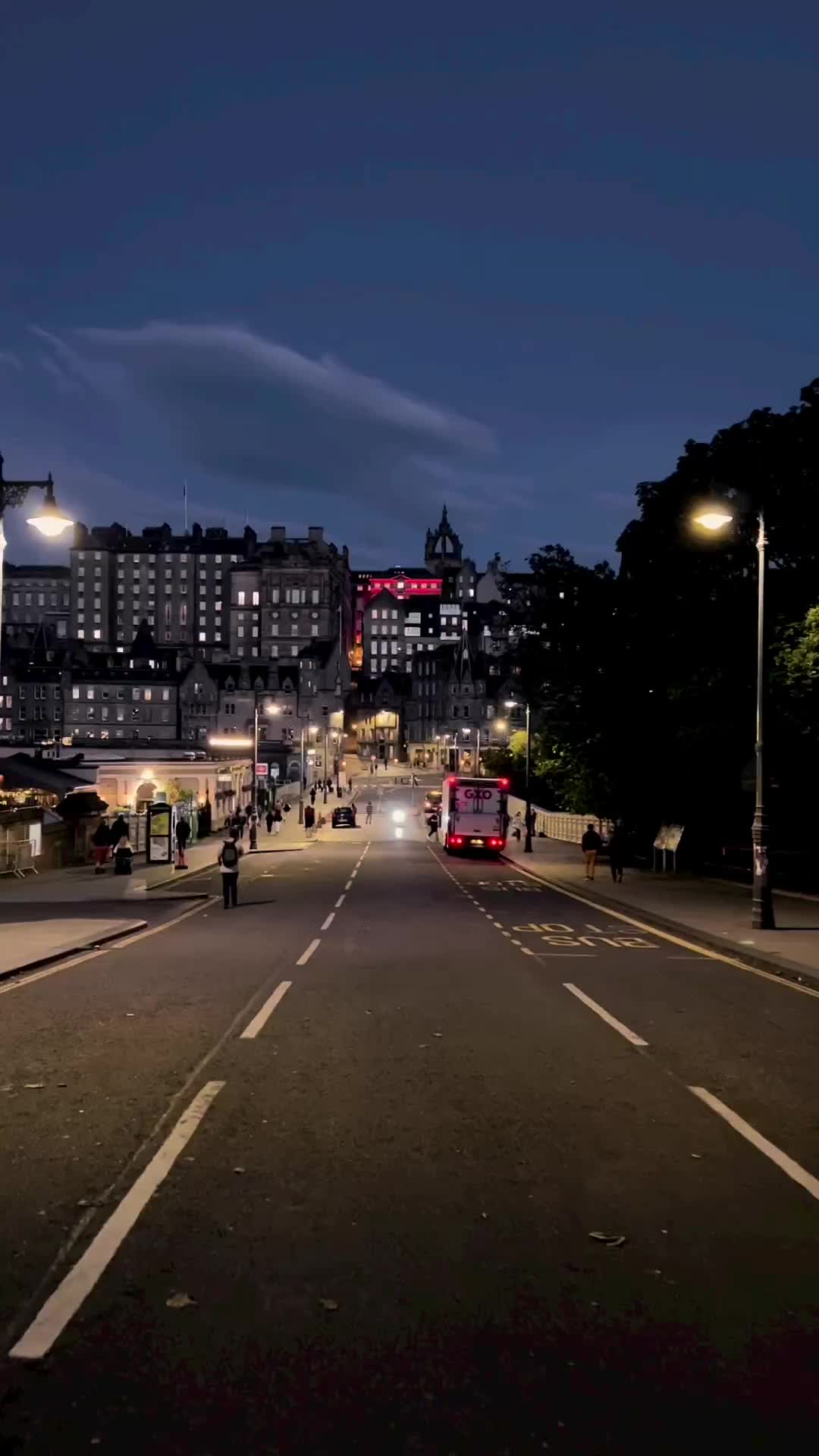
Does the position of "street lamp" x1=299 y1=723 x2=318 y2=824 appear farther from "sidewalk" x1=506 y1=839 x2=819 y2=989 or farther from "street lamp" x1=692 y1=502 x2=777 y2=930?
"street lamp" x1=692 y1=502 x2=777 y2=930

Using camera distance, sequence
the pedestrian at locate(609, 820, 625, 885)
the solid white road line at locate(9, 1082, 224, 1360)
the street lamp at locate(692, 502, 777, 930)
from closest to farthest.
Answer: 1. the solid white road line at locate(9, 1082, 224, 1360)
2. the street lamp at locate(692, 502, 777, 930)
3. the pedestrian at locate(609, 820, 625, 885)

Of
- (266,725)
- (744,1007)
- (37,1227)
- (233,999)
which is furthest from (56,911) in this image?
(266,725)

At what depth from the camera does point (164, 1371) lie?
471cm

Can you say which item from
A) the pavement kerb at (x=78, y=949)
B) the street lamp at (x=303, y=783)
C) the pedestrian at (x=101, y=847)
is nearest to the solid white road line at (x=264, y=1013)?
the pavement kerb at (x=78, y=949)

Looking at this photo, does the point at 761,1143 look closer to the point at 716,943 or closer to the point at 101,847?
the point at 716,943

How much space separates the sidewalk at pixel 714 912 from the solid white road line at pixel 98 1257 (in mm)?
11118

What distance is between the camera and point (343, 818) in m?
80.7

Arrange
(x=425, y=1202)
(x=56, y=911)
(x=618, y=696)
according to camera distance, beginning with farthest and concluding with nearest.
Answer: (x=618, y=696) < (x=56, y=911) < (x=425, y=1202)

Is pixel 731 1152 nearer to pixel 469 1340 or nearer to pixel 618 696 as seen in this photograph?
→ pixel 469 1340

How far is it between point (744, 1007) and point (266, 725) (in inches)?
5626

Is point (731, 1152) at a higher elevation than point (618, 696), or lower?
lower

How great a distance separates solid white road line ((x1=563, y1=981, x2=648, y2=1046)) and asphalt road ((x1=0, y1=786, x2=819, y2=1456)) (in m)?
0.09

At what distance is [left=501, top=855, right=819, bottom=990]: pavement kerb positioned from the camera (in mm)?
16984

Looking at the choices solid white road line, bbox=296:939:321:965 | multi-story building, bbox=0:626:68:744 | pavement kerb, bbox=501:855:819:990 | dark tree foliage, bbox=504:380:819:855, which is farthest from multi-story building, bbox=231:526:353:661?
solid white road line, bbox=296:939:321:965
